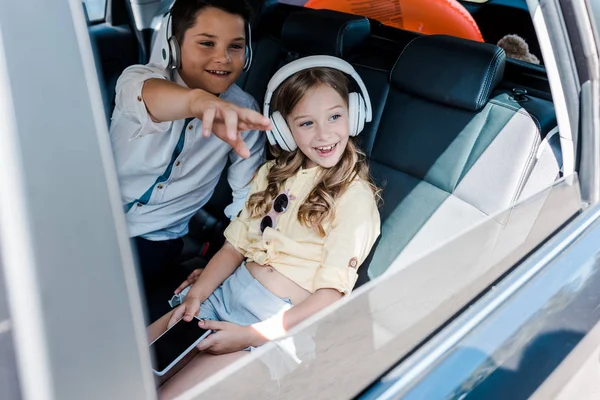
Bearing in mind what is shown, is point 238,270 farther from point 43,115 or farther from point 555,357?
point 43,115

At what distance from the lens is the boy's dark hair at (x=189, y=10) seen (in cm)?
159

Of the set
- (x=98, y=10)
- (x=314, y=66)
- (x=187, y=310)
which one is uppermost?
(x=98, y=10)

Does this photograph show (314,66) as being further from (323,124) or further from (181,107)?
(181,107)

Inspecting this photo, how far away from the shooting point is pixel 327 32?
1.85 metres

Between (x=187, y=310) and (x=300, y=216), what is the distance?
1.30 feet

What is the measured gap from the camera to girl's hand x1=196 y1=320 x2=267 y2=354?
1179 millimetres

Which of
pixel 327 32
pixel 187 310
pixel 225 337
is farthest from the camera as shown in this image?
pixel 327 32

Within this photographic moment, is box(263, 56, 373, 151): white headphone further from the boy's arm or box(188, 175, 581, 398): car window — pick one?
box(188, 175, 581, 398): car window

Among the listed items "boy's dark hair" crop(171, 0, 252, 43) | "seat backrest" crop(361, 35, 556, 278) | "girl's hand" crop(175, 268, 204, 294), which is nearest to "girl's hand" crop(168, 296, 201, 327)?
"girl's hand" crop(175, 268, 204, 294)

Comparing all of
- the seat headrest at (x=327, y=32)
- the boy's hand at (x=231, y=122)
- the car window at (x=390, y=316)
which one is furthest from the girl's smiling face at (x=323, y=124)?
the boy's hand at (x=231, y=122)

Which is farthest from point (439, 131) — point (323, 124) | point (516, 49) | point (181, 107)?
point (516, 49)

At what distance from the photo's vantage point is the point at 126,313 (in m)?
0.56

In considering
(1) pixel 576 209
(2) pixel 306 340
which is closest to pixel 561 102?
(1) pixel 576 209

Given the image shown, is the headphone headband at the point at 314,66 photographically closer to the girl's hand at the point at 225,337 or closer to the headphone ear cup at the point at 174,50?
the headphone ear cup at the point at 174,50
